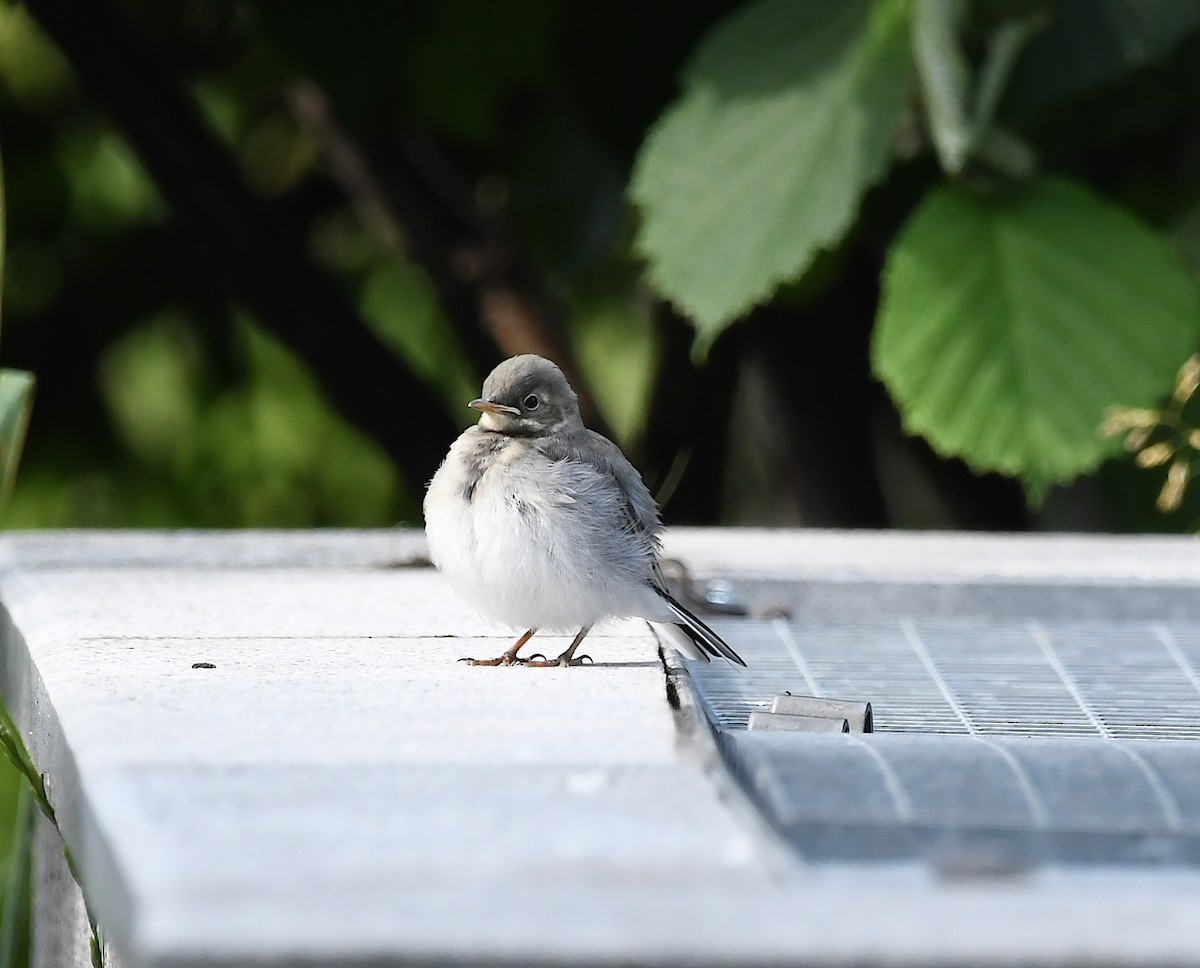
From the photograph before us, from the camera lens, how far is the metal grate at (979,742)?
1.84m

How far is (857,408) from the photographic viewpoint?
5281 millimetres

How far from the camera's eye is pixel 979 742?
2146 mm

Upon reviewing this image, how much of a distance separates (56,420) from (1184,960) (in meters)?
4.46

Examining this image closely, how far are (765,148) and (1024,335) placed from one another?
2.18ft

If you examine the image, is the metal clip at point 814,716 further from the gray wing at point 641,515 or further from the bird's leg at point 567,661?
the gray wing at point 641,515

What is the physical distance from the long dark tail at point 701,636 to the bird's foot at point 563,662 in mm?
206

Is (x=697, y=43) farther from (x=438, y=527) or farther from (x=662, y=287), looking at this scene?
(x=438, y=527)

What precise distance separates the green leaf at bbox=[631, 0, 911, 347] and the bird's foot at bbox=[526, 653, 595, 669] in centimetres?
99

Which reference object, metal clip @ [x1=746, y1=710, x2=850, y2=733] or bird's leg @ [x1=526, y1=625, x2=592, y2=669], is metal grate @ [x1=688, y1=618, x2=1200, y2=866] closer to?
metal clip @ [x1=746, y1=710, x2=850, y2=733]

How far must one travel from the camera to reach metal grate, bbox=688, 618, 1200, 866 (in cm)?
184

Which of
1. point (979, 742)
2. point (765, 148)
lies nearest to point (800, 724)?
point (979, 742)

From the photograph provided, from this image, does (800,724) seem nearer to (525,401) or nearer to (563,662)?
(563,662)

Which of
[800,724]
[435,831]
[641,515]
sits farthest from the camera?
[641,515]

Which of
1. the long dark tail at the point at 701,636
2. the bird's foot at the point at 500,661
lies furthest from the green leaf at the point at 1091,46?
the bird's foot at the point at 500,661
